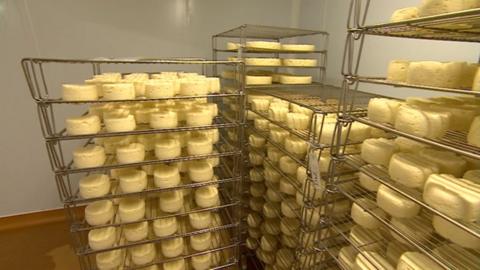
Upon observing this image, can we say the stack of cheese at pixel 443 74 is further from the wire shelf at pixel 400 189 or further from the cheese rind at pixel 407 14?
the wire shelf at pixel 400 189

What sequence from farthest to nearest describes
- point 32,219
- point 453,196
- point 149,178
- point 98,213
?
point 32,219
point 149,178
point 98,213
point 453,196

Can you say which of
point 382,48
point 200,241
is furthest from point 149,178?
point 382,48

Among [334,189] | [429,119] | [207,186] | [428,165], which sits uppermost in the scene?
[429,119]

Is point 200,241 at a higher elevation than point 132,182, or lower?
lower

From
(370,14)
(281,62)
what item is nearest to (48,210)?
(281,62)

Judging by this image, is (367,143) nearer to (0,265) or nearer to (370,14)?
(370,14)

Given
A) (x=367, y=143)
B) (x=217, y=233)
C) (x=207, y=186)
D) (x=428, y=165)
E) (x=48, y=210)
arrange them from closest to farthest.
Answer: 1. (x=428, y=165)
2. (x=367, y=143)
3. (x=207, y=186)
4. (x=217, y=233)
5. (x=48, y=210)

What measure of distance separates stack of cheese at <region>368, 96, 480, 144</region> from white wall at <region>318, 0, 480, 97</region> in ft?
0.94

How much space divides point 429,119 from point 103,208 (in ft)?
3.77

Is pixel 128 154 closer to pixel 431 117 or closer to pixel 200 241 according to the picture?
pixel 200 241

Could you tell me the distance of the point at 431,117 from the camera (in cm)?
66

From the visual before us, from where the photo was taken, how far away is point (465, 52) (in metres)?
1.01

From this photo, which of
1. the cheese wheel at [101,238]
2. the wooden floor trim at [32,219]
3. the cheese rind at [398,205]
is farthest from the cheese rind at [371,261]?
the wooden floor trim at [32,219]

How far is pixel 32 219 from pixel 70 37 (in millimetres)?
1410
